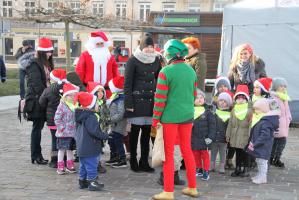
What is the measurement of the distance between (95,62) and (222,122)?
192 cm

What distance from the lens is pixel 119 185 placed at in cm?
643

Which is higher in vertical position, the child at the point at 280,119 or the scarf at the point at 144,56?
the scarf at the point at 144,56

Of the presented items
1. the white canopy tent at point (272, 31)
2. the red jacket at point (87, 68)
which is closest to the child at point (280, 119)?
the red jacket at point (87, 68)

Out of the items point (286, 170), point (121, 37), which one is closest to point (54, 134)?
point (286, 170)

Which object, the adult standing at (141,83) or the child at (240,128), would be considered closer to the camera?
the adult standing at (141,83)

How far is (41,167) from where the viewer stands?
7340mm

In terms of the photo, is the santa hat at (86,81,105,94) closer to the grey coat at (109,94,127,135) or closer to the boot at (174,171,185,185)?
the grey coat at (109,94,127,135)

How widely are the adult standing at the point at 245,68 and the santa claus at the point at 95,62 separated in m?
1.84

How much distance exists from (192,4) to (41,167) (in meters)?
46.3

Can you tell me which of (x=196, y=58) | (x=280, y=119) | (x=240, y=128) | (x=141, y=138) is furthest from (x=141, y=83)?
(x=280, y=119)

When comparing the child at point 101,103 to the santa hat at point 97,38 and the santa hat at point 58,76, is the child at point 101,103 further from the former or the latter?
the santa hat at point 97,38

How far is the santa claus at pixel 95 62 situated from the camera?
721cm

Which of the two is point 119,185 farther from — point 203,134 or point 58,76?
point 58,76

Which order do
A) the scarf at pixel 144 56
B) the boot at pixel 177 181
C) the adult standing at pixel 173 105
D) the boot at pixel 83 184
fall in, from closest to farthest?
1. the adult standing at pixel 173 105
2. the boot at pixel 83 184
3. the boot at pixel 177 181
4. the scarf at pixel 144 56
